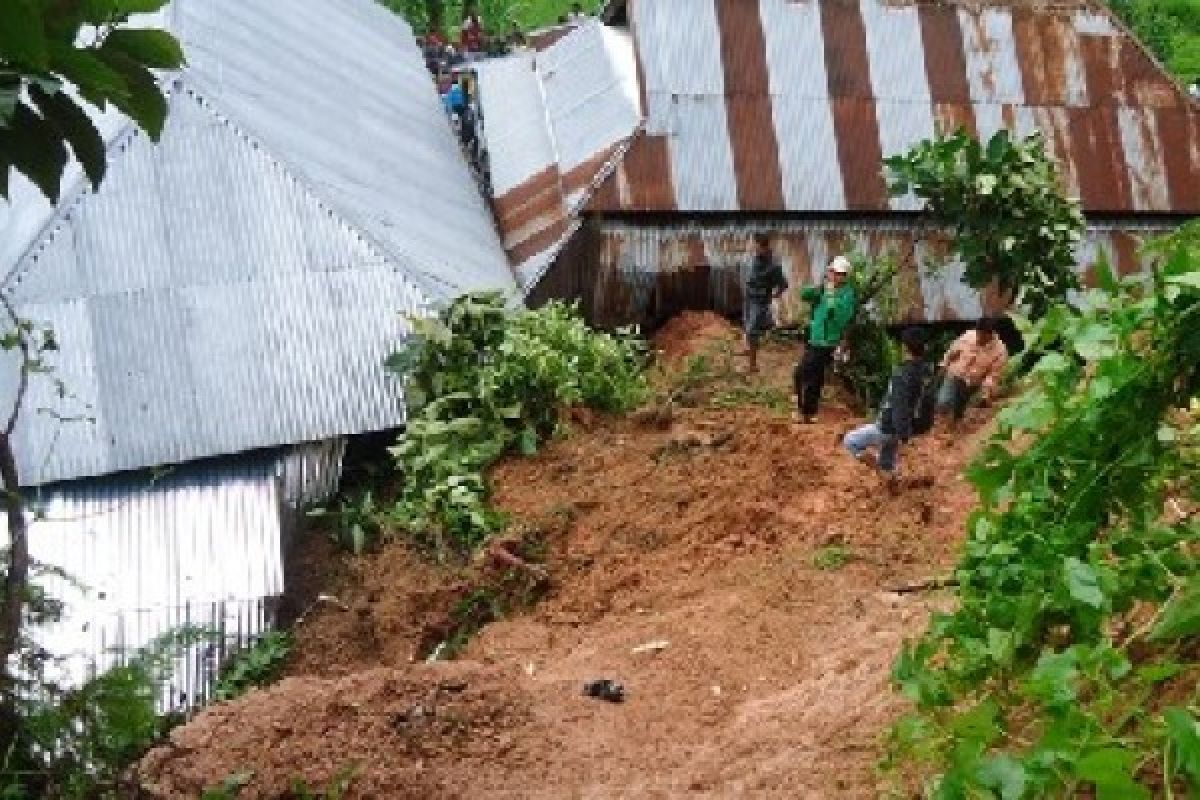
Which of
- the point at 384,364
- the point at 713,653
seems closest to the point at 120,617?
the point at 384,364

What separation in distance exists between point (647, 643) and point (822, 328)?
3350mm

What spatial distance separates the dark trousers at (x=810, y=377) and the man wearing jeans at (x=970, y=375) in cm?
89

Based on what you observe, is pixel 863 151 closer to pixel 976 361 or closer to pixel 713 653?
pixel 976 361

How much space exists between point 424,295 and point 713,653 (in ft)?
17.0

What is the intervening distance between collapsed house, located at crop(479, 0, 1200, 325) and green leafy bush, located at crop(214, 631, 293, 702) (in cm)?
484

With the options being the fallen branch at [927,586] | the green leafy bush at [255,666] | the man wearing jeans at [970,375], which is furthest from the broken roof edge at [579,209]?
the fallen branch at [927,586]

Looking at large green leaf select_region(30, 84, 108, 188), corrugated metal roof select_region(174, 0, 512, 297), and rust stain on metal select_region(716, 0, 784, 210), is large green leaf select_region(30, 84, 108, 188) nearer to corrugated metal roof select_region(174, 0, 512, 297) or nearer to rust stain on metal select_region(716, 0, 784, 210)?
corrugated metal roof select_region(174, 0, 512, 297)

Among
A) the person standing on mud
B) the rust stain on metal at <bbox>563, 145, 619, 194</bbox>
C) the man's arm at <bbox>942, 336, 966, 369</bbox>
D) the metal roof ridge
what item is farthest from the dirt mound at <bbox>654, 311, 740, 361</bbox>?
the man's arm at <bbox>942, 336, 966, 369</bbox>

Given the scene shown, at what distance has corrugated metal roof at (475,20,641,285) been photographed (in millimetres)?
14000

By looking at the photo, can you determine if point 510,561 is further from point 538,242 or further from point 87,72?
point 87,72

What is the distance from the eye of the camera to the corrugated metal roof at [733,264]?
44.5 ft

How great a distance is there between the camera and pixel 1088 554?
407cm

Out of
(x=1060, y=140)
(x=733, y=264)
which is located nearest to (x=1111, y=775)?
(x=733, y=264)

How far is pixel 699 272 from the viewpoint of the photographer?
45.0ft
